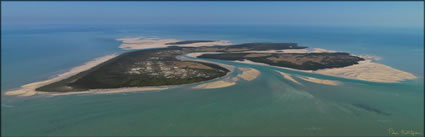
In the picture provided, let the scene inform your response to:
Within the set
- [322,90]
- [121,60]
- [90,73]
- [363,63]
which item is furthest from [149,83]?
[363,63]

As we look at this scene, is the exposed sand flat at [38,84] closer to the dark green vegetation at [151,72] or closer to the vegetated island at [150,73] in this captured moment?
the vegetated island at [150,73]

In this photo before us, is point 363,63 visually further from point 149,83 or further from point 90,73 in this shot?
point 90,73

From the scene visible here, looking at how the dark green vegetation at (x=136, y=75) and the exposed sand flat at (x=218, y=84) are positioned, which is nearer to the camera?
the dark green vegetation at (x=136, y=75)

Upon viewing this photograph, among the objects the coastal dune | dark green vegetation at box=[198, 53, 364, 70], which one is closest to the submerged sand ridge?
dark green vegetation at box=[198, 53, 364, 70]

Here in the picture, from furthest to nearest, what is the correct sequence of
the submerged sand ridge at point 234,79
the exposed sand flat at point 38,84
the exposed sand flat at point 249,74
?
the exposed sand flat at point 249,74 → the submerged sand ridge at point 234,79 → the exposed sand flat at point 38,84

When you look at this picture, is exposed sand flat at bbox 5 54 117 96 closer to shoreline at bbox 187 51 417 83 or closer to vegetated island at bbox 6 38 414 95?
vegetated island at bbox 6 38 414 95

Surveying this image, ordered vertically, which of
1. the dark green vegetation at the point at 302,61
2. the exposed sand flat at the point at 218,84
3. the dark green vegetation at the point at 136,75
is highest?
the dark green vegetation at the point at 302,61

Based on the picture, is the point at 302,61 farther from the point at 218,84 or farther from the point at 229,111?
the point at 229,111

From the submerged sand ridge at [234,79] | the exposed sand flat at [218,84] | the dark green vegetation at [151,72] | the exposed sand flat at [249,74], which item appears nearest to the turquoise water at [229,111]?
the exposed sand flat at [218,84]
